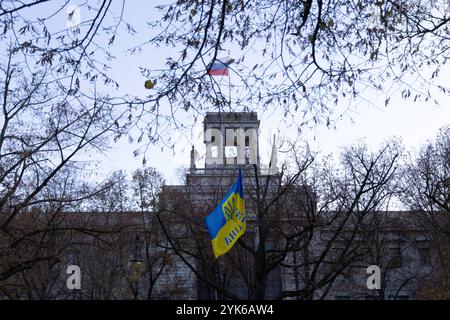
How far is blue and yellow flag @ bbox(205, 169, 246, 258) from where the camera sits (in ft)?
36.6

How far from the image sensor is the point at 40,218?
22.3 meters

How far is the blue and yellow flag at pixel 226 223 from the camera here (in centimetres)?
1116

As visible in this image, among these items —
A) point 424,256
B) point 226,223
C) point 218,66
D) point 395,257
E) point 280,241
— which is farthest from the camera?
point 424,256

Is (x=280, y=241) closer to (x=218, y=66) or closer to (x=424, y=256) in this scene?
(x=424, y=256)

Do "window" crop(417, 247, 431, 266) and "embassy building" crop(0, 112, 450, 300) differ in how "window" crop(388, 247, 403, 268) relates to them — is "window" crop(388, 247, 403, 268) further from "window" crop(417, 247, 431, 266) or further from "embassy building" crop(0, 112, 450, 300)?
"window" crop(417, 247, 431, 266)

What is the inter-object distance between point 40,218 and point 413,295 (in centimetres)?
2070

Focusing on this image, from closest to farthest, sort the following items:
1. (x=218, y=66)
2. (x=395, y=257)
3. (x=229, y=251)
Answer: (x=218, y=66) → (x=229, y=251) → (x=395, y=257)

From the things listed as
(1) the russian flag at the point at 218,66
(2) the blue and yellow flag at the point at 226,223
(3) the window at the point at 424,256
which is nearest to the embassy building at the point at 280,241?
(3) the window at the point at 424,256

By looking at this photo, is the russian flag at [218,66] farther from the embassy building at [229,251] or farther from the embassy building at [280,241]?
the embassy building at [229,251]

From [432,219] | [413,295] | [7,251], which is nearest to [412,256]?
[413,295]

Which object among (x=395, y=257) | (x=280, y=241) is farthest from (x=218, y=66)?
(x=395, y=257)

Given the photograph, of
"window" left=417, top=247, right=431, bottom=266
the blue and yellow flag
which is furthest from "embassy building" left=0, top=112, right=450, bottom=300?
the blue and yellow flag

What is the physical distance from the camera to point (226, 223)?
11406 millimetres

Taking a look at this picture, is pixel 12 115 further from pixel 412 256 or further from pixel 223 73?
pixel 412 256
